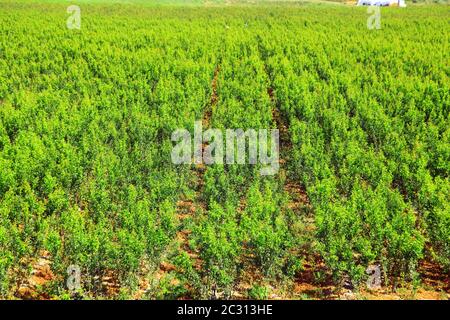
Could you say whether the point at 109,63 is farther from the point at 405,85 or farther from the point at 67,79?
the point at 405,85

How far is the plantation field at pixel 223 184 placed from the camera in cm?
638

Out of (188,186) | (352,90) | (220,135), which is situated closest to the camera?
(188,186)

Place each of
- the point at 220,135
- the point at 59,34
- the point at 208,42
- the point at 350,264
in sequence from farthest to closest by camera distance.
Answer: the point at 59,34, the point at 208,42, the point at 220,135, the point at 350,264

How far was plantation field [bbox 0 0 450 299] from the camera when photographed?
251 inches

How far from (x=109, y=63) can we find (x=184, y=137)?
7958mm

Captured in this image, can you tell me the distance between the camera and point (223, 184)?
8.28m

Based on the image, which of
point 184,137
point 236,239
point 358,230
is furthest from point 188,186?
point 358,230

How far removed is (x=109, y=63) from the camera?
17125 millimetres

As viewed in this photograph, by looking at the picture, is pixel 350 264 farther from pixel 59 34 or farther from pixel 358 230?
pixel 59 34

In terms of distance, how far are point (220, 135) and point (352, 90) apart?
526 centimetres

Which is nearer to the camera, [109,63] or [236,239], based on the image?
[236,239]
